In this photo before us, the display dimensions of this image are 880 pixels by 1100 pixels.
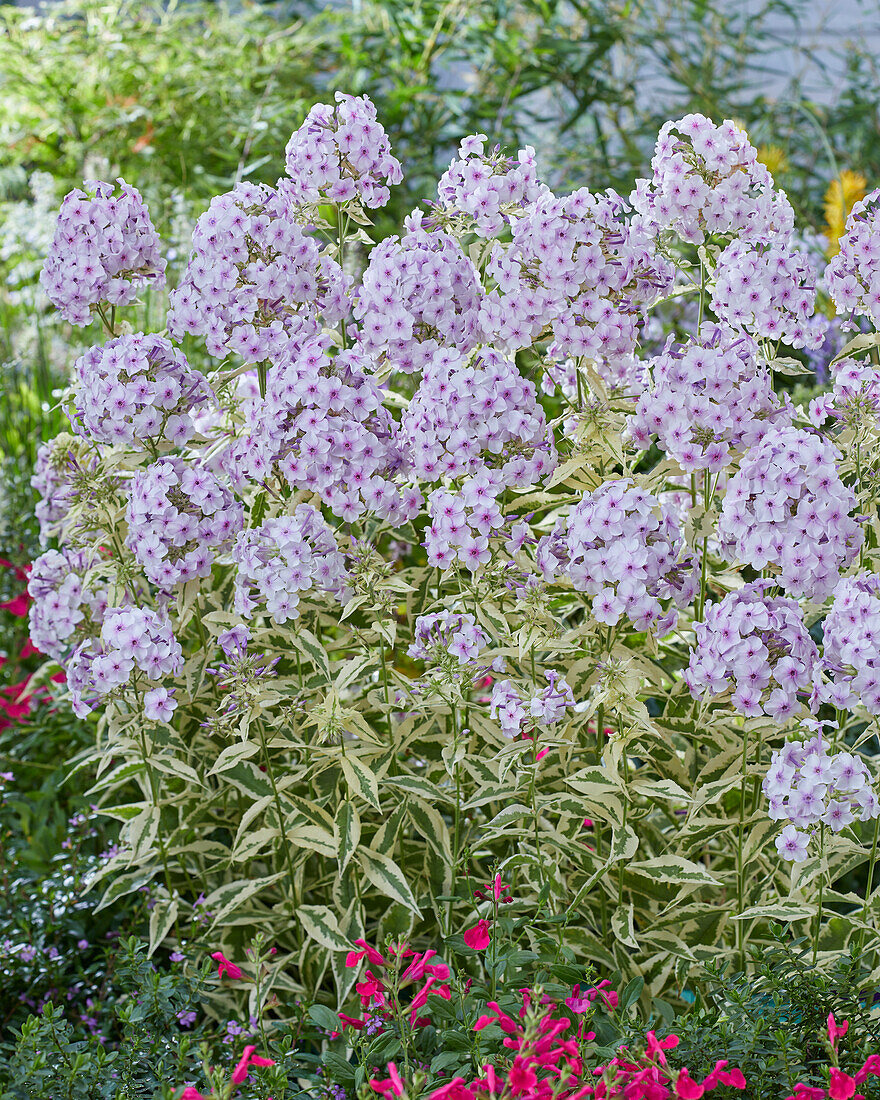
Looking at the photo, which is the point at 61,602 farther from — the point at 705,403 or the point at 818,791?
the point at 818,791

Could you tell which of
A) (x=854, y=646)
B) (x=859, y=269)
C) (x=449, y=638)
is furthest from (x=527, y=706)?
(x=859, y=269)

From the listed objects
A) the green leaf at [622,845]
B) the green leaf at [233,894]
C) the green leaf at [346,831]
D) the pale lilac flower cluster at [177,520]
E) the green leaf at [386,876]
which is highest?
the pale lilac flower cluster at [177,520]

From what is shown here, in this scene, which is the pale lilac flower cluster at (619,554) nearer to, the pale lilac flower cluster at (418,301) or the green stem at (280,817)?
the pale lilac flower cluster at (418,301)

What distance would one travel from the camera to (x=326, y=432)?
1.73m

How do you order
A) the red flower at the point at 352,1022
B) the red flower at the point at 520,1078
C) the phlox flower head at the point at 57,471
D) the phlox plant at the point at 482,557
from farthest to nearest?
the phlox flower head at the point at 57,471 → the phlox plant at the point at 482,557 → the red flower at the point at 352,1022 → the red flower at the point at 520,1078

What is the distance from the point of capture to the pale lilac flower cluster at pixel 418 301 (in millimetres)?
1826

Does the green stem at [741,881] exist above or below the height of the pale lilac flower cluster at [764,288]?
below

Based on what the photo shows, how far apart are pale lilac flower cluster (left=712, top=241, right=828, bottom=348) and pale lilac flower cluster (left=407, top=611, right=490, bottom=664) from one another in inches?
27.2

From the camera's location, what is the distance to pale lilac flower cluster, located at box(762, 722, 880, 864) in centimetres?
158

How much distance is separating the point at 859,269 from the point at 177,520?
127 cm

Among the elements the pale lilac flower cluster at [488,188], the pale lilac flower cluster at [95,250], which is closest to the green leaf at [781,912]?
the pale lilac flower cluster at [488,188]

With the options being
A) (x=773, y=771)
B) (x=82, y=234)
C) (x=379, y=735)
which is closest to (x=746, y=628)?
(x=773, y=771)

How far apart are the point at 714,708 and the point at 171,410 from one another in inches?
45.8

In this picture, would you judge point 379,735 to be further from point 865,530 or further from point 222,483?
point 865,530
